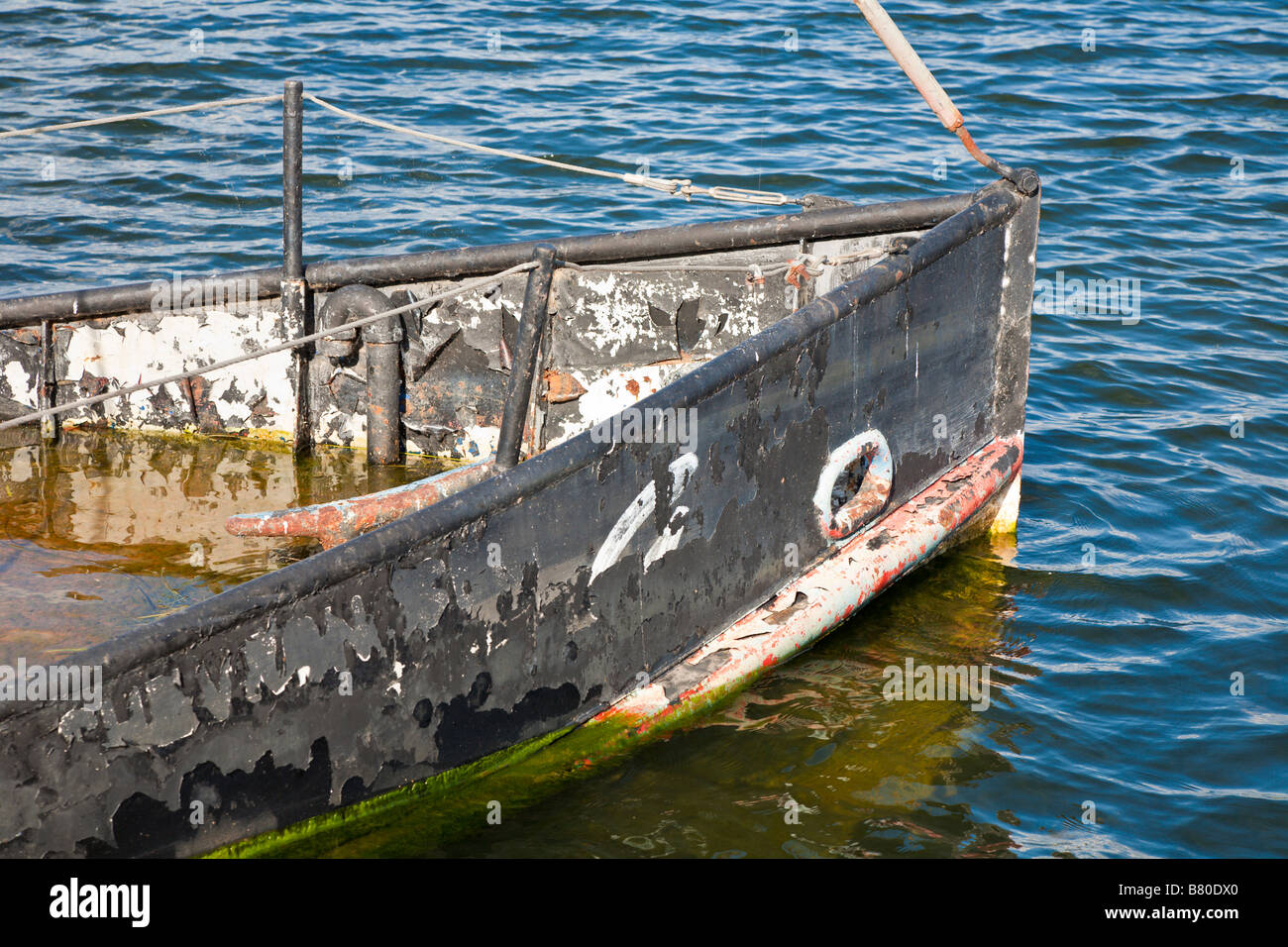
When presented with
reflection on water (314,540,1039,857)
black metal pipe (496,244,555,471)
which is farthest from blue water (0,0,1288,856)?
black metal pipe (496,244,555,471)

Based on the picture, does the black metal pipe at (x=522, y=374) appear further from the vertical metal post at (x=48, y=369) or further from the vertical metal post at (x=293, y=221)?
the vertical metal post at (x=48, y=369)

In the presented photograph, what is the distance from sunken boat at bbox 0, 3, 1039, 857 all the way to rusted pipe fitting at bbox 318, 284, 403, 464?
0.01 m

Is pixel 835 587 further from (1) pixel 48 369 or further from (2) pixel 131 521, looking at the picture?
(1) pixel 48 369

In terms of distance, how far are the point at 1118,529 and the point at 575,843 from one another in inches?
137

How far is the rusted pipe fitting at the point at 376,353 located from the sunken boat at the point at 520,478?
0.01 meters

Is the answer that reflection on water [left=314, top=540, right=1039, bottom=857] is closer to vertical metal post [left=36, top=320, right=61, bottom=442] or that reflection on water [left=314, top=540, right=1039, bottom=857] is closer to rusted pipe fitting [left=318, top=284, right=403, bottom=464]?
rusted pipe fitting [left=318, top=284, right=403, bottom=464]

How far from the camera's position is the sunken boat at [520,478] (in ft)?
11.5

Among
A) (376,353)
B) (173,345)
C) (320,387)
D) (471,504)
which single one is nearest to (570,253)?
(376,353)

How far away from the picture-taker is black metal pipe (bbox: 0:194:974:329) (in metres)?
5.77

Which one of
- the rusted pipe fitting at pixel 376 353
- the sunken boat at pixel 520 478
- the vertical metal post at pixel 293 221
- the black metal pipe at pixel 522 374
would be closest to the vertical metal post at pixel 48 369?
the sunken boat at pixel 520 478

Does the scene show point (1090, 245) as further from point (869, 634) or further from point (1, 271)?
point (1, 271)

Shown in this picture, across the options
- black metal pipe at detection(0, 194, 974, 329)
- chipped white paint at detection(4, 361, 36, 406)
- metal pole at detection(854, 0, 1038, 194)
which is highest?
metal pole at detection(854, 0, 1038, 194)

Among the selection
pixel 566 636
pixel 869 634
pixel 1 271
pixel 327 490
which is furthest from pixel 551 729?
pixel 1 271

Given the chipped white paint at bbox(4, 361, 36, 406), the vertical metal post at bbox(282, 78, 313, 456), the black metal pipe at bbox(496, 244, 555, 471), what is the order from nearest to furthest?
the black metal pipe at bbox(496, 244, 555, 471) < the vertical metal post at bbox(282, 78, 313, 456) < the chipped white paint at bbox(4, 361, 36, 406)
